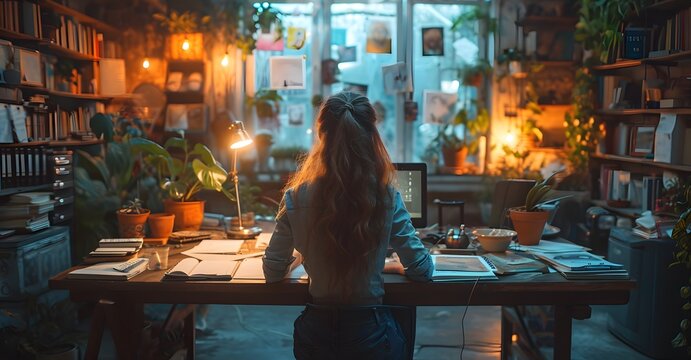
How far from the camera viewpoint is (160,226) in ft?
9.45

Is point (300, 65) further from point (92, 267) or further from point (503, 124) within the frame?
point (92, 267)

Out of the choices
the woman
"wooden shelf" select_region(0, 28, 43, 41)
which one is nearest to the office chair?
the woman

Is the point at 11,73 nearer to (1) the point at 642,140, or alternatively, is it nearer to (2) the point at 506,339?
(2) the point at 506,339

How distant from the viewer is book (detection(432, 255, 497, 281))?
2.19 m

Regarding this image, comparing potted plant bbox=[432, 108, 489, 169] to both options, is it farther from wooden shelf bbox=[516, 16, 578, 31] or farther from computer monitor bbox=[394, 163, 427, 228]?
computer monitor bbox=[394, 163, 427, 228]

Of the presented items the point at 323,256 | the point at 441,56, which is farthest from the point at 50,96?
the point at 323,256

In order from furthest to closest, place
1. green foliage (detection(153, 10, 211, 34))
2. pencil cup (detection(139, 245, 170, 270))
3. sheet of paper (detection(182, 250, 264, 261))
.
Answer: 1. green foliage (detection(153, 10, 211, 34))
2. sheet of paper (detection(182, 250, 264, 261))
3. pencil cup (detection(139, 245, 170, 270))

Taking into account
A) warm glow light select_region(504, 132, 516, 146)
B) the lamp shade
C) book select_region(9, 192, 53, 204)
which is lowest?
book select_region(9, 192, 53, 204)

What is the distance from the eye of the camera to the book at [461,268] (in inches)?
86.2

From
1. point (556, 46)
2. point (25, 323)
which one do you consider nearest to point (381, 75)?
point (556, 46)

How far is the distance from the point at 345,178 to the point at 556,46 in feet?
13.1


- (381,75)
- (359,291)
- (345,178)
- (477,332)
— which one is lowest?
(477,332)

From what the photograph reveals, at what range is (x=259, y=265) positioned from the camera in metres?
2.38

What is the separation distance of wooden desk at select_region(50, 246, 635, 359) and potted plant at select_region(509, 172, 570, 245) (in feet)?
1.44
